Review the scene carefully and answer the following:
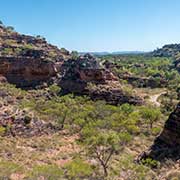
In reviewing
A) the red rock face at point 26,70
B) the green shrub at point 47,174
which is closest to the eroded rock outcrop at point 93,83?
the red rock face at point 26,70

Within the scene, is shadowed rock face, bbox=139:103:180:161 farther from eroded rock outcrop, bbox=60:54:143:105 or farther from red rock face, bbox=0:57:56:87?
red rock face, bbox=0:57:56:87

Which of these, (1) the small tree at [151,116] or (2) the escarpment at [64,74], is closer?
(1) the small tree at [151,116]

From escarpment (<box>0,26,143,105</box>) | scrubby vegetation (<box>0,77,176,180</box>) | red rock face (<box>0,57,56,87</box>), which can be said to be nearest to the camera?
scrubby vegetation (<box>0,77,176,180</box>)

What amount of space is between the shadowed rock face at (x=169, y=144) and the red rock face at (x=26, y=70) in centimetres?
4369

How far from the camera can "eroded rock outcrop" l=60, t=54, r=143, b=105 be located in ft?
206

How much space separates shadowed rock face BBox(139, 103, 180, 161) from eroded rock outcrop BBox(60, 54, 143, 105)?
86.7ft

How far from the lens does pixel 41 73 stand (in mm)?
74562

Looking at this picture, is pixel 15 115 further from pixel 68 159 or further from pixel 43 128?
pixel 68 159

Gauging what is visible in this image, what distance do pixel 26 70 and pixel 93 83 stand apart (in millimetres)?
18408

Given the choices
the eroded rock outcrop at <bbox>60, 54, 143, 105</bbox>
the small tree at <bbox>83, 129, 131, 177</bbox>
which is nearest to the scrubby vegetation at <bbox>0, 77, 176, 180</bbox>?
the small tree at <bbox>83, 129, 131, 177</bbox>

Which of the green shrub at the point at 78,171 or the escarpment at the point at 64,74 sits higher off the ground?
A: the escarpment at the point at 64,74

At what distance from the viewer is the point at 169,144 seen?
34.1 m

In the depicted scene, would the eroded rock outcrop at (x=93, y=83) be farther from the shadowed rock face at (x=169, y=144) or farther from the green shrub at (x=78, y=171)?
the green shrub at (x=78, y=171)

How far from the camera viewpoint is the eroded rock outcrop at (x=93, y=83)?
62.9 m
